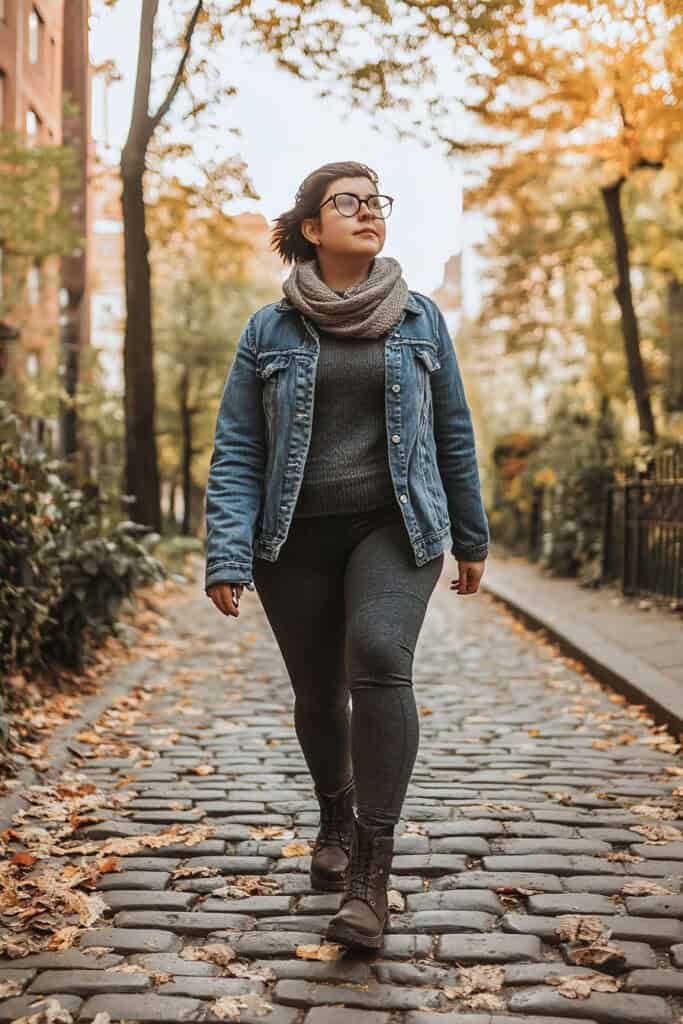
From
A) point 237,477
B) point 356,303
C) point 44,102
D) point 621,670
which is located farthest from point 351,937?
point 44,102

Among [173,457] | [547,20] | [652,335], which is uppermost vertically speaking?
[547,20]

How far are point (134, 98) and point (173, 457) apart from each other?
2534 centimetres

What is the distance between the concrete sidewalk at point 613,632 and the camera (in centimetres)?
718

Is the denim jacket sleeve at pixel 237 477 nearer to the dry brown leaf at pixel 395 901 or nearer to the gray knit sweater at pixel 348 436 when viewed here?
the gray knit sweater at pixel 348 436

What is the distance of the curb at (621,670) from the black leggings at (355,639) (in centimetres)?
297

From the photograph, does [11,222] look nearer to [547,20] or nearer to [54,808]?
[547,20]

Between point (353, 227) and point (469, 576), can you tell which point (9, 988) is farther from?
point (353, 227)

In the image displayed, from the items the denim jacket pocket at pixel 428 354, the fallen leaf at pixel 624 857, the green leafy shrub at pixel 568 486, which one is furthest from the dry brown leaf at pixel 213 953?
the green leafy shrub at pixel 568 486

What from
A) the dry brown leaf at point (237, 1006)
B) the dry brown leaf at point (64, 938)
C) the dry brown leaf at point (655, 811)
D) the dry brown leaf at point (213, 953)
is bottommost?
the dry brown leaf at point (655, 811)

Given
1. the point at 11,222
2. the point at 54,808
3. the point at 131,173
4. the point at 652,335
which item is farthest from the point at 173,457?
the point at 54,808

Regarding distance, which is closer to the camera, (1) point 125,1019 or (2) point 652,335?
(1) point 125,1019

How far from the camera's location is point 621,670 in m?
7.79

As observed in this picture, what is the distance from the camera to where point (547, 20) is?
807 centimetres

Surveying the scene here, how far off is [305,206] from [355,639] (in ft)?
4.36
